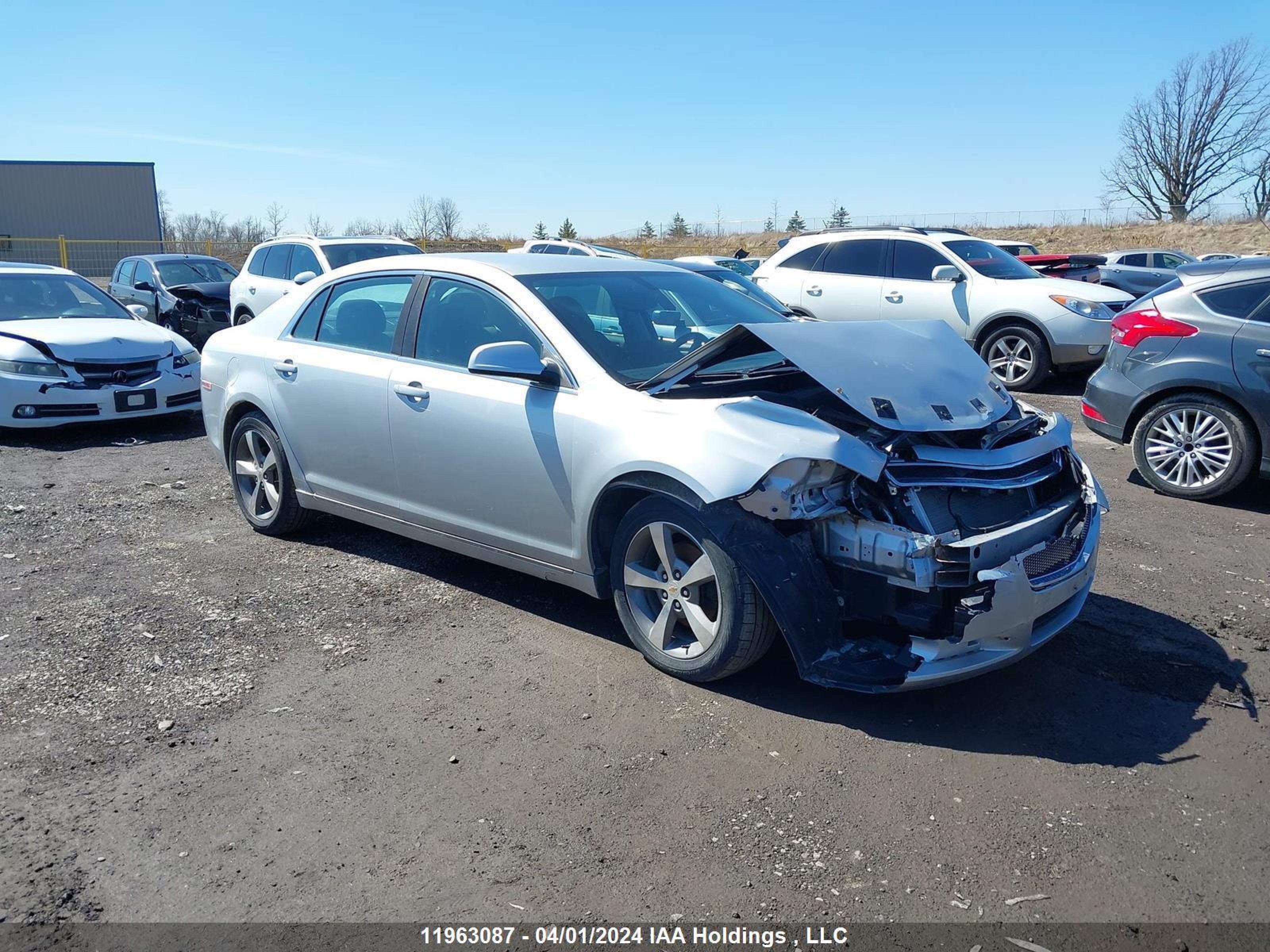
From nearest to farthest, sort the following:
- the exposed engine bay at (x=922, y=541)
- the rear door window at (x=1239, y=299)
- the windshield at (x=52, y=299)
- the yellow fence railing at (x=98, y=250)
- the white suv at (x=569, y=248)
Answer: the exposed engine bay at (x=922, y=541) → the rear door window at (x=1239, y=299) → the windshield at (x=52, y=299) → the white suv at (x=569, y=248) → the yellow fence railing at (x=98, y=250)

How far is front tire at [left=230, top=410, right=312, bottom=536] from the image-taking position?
5.90 m

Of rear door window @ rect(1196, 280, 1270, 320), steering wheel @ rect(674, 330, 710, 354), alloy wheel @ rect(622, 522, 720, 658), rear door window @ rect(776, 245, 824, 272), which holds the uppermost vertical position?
rear door window @ rect(776, 245, 824, 272)

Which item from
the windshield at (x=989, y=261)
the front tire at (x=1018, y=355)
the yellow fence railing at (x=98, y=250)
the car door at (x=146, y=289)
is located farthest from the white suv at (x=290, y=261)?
the yellow fence railing at (x=98, y=250)

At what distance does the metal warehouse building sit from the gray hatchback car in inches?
1711

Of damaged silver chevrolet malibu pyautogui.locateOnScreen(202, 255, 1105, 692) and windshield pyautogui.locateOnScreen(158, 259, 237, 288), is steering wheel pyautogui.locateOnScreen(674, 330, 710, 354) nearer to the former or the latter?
damaged silver chevrolet malibu pyautogui.locateOnScreen(202, 255, 1105, 692)

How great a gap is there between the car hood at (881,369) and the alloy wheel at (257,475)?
289 centimetres

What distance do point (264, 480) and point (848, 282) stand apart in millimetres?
8524

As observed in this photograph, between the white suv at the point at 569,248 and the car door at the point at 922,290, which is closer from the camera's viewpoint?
the car door at the point at 922,290

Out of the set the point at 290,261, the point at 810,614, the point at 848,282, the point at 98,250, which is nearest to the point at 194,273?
the point at 290,261

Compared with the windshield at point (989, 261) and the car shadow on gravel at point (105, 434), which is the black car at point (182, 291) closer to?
the car shadow on gravel at point (105, 434)

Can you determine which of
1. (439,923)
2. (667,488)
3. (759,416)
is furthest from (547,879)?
(759,416)

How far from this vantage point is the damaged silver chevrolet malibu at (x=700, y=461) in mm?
3623

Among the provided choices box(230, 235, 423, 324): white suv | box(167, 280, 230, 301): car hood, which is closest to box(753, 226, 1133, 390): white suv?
box(230, 235, 423, 324): white suv

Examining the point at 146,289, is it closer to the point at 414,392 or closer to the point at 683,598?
the point at 414,392
